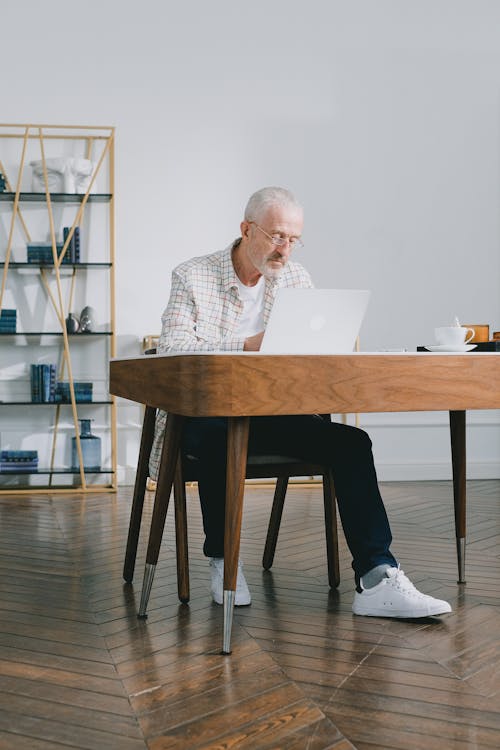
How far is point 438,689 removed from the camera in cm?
182

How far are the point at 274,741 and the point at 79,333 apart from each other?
3.61 m

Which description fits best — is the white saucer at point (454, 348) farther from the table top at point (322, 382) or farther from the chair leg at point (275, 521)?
the chair leg at point (275, 521)

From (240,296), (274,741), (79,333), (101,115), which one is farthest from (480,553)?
(101,115)

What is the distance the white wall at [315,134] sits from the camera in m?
5.16

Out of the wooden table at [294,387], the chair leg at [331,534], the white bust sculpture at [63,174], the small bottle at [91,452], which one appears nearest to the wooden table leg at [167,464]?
the wooden table at [294,387]

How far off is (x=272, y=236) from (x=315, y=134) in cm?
285

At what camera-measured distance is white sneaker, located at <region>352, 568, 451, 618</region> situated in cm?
228

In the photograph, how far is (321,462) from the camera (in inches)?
94.7

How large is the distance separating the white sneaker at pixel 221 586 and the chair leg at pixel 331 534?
11.0 inches

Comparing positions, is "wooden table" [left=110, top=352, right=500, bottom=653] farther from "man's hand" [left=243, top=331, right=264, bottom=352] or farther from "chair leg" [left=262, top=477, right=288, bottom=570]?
"chair leg" [left=262, top=477, right=288, bottom=570]

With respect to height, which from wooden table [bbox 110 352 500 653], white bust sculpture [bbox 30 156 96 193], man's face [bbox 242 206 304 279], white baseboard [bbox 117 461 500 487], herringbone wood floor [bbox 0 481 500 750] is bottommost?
herringbone wood floor [bbox 0 481 500 750]

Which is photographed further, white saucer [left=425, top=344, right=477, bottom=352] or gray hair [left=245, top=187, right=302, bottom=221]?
gray hair [left=245, top=187, right=302, bottom=221]

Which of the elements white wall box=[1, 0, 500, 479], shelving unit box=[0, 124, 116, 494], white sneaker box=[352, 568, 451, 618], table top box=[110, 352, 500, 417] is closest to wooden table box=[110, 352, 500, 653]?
table top box=[110, 352, 500, 417]

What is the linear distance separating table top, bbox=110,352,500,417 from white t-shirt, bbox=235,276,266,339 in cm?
72
